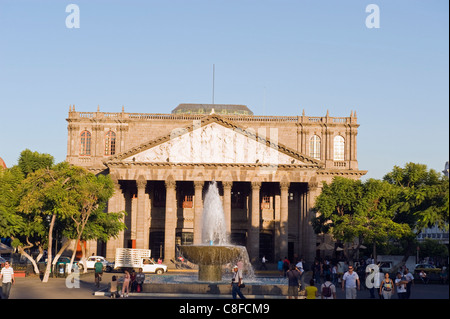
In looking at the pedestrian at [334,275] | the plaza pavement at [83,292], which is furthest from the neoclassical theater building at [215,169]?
the plaza pavement at [83,292]

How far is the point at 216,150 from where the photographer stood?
68.2 m

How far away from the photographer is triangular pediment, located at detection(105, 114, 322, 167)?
2672 inches

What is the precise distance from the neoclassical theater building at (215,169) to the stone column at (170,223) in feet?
0.32

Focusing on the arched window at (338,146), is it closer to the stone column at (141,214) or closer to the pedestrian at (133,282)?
the stone column at (141,214)

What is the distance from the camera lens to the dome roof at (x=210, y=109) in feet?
285

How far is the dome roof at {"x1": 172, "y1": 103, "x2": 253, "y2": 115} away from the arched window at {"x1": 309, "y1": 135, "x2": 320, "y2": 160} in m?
11.7

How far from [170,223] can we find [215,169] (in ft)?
22.9

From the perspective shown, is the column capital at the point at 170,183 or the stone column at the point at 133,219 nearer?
the column capital at the point at 170,183

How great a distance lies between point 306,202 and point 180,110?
24.6m

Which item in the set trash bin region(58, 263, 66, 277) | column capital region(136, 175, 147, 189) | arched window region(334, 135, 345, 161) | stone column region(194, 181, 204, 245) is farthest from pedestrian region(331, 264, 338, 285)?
arched window region(334, 135, 345, 161)

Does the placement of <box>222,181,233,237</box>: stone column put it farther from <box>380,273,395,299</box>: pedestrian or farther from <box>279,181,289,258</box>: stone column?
<box>380,273,395,299</box>: pedestrian

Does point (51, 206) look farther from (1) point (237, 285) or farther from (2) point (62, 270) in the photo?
(1) point (237, 285)

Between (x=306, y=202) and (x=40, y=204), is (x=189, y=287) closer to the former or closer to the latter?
(x=40, y=204)
